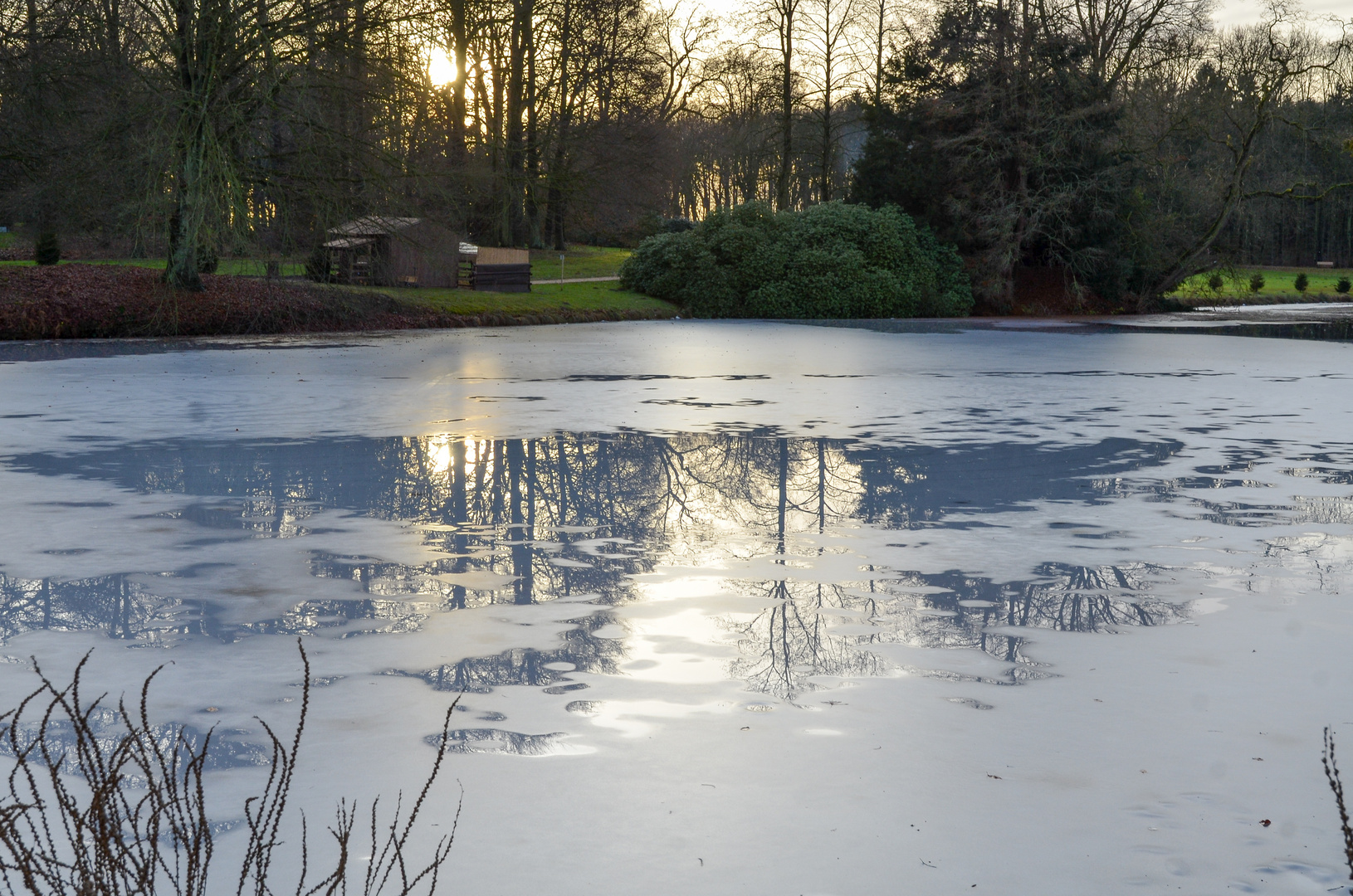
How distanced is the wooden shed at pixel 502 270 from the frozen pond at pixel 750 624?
2281 cm

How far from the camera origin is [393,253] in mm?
35500

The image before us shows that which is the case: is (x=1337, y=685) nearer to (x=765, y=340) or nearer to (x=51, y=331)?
(x=765, y=340)

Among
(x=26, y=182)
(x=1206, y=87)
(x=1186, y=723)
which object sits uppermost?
(x=1206, y=87)

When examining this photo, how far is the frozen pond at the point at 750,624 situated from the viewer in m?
3.73

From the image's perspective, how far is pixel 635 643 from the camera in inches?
219

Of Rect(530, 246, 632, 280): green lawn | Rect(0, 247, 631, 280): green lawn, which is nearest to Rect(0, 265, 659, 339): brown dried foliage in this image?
Rect(0, 247, 631, 280): green lawn

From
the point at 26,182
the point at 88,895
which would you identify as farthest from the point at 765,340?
the point at 88,895

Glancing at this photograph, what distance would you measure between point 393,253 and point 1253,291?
35146 mm

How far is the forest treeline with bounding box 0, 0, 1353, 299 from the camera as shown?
2452 centimetres

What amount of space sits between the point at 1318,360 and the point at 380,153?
17.8m

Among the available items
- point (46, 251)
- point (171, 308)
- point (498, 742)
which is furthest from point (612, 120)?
point (498, 742)

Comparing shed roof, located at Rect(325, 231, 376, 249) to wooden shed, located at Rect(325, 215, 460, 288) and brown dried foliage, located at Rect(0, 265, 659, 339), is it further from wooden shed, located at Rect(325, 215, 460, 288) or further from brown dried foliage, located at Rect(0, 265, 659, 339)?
brown dried foliage, located at Rect(0, 265, 659, 339)

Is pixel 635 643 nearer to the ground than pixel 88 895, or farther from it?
nearer to the ground

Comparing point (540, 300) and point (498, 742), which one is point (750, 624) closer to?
point (498, 742)
